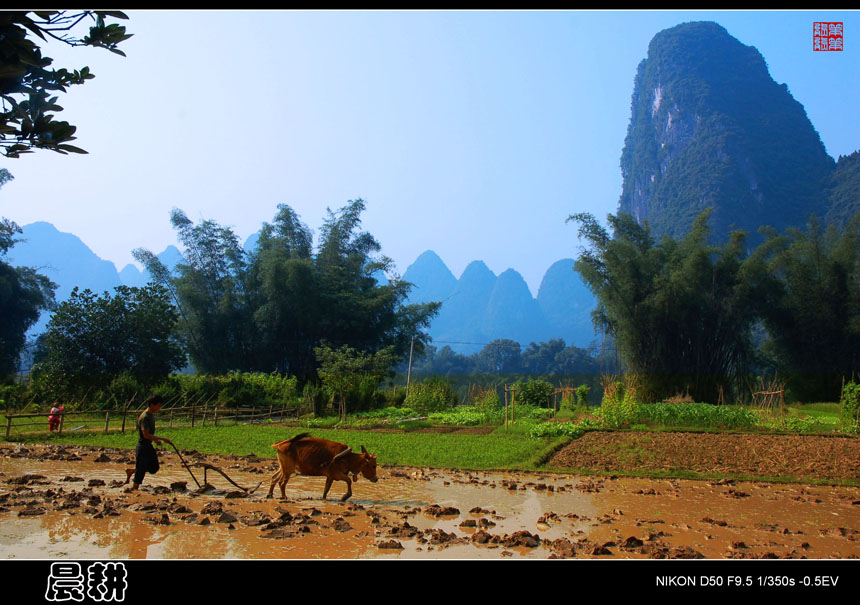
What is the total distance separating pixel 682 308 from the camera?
25.8 meters

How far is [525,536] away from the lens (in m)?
5.47

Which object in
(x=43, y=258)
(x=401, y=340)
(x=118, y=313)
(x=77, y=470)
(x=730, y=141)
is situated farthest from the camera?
(x=43, y=258)

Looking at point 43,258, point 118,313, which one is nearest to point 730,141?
point 118,313

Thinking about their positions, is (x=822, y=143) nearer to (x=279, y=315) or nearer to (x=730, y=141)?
(x=730, y=141)

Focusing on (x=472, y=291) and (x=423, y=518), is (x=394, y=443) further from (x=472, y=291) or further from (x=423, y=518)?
(x=472, y=291)

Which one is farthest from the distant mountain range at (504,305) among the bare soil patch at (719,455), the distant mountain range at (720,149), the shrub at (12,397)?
the bare soil patch at (719,455)

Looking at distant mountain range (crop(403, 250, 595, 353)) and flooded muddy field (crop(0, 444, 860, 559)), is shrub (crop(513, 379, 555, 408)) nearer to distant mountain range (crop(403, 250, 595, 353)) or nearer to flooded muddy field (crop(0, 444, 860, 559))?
flooded muddy field (crop(0, 444, 860, 559))

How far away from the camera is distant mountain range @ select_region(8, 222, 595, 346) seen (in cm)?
14150

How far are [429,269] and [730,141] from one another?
329 ft

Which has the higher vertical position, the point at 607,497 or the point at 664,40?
the point at 664,40

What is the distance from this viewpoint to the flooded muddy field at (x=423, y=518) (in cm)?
513

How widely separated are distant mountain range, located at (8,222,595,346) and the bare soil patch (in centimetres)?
11746

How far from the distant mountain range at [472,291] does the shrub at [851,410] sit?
115 meters

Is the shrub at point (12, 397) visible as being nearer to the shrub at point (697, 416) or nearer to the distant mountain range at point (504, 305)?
the shrub at point (697, 416)
